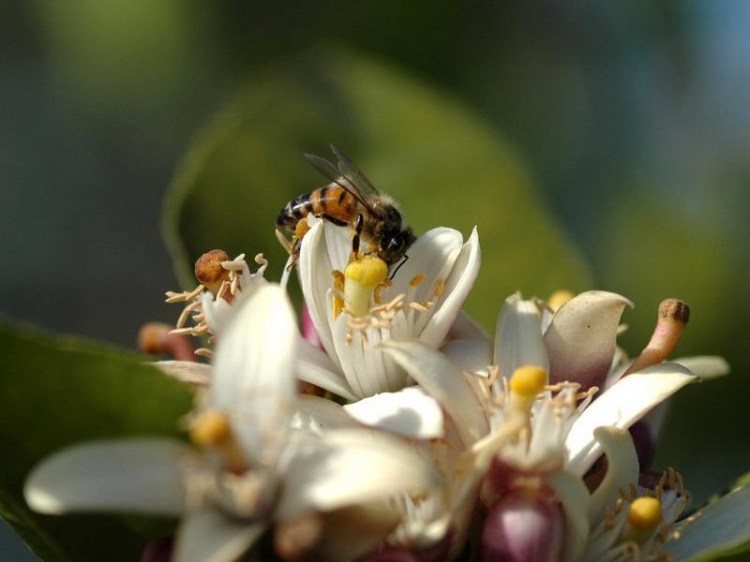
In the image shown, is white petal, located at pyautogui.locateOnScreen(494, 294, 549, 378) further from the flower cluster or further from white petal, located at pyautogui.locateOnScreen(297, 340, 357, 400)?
white petal, located at pyautogui.locateOnScreen(297, 340, 357, 400)

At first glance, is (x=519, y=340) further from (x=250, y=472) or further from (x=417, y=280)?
(x=250, y=472)

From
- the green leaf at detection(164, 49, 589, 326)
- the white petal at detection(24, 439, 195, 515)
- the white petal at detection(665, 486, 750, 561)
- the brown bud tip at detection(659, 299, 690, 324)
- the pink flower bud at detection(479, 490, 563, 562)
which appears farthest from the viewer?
the green leaf at detection(164, 49, 589, 326)

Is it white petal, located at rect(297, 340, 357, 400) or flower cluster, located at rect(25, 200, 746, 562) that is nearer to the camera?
flower cluster, located at rect(25, 200, 746, 562)

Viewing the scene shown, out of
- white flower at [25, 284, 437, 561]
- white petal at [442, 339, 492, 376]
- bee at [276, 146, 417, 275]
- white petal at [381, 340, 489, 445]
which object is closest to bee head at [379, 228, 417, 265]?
bee at [276, 146, 417, 275]

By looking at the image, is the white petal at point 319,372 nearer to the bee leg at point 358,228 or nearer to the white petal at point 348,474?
the bee leg at point 358,228

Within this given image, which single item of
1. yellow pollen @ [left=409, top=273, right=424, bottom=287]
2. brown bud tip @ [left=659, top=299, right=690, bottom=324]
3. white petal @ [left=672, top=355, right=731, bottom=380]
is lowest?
white petal @ [left=672, top=355, right=731, bottom=380]

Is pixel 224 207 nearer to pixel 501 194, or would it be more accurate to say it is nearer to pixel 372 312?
pixel 501 194

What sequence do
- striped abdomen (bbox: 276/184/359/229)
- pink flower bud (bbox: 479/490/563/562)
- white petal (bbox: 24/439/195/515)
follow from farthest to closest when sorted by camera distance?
1. striped abdomen (bbox: 276/184/359/229)
2. pink flower bud (bbox: 479/490/563/562)
3. white petal (bbox: 24/439/195/515)

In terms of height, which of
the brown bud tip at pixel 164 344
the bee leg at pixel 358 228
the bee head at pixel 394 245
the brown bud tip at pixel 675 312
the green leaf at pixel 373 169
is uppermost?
the green leaf at pixel 373 169

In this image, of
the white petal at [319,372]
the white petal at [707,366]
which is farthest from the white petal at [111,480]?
the white petal at [707,366]
